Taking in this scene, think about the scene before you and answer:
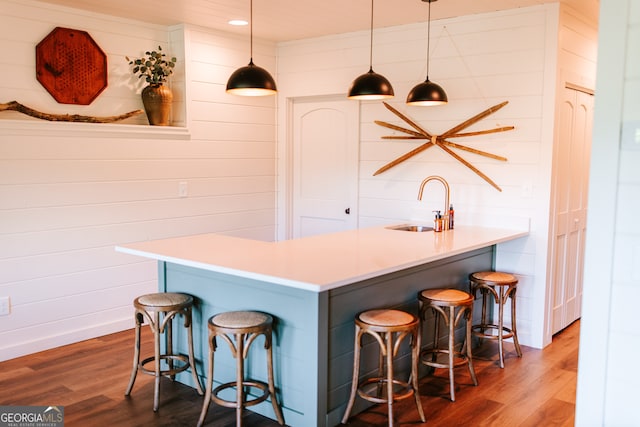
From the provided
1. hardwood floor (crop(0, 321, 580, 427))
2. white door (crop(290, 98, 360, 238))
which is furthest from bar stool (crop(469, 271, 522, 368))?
white door (crop(290, 98, 360, 238))

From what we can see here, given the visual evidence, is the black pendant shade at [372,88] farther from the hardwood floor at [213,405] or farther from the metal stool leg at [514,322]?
the hardwood floor at [213,405]

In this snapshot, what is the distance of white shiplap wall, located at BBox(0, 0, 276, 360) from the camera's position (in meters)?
4.03

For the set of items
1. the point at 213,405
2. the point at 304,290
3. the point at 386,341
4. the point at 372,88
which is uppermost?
the point at 372,88

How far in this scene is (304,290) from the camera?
292cm

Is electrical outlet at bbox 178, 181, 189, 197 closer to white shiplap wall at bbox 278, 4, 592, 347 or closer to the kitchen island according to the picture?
the kitchen island

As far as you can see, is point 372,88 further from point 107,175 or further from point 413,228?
point 107,175

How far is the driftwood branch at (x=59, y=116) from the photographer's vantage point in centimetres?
397

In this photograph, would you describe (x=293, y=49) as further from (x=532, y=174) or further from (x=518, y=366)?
(x=518, y=366)

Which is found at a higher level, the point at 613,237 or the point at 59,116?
the point at 59,116

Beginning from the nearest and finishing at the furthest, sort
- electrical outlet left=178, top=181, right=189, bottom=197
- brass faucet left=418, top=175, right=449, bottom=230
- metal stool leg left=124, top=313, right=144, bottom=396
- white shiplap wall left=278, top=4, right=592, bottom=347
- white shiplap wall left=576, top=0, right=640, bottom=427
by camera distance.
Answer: white shiplap wall left=576, top=0, right=640, bottom=427 < metal stool leg left=124, top=313, right=144, bottom=396 < white shiplap wall left=278, top=4, right=592, bottom=347 < brass faucet left=418, top=175, right=449, bottom=230 < electrical outlet left=178, top=181, right=189, bottom=197

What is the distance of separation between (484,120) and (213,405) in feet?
9.23

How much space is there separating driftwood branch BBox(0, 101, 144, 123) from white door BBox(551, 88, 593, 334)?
3.29 metres

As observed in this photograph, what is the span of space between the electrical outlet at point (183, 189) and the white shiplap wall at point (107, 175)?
0.04 metres

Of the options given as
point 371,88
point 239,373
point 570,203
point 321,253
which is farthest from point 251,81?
point 570,203
